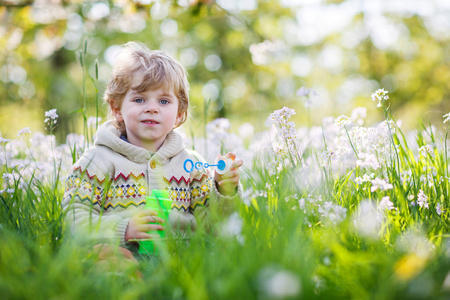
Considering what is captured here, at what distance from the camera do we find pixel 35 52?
1598 cm

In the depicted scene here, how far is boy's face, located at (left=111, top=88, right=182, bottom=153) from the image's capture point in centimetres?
303

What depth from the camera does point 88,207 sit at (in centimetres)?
273

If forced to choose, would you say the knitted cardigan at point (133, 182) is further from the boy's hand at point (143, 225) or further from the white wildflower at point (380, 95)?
the white wildflower at point (380, 95)

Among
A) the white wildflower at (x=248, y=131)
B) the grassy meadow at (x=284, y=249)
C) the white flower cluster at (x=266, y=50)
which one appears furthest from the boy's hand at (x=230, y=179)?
the white wildflower at (x=248, y=131)

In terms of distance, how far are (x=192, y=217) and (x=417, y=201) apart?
59.7 inches

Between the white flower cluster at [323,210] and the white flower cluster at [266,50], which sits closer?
the white flower cluster at [323,210]

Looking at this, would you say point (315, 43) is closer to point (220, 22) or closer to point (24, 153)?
point (220, 22)

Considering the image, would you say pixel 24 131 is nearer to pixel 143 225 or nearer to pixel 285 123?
pixel 143 225

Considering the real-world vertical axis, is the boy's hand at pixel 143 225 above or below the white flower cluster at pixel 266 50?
below

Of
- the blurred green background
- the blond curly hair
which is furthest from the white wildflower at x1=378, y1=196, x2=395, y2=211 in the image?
the blurred green background

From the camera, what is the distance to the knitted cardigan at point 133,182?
2822 mm

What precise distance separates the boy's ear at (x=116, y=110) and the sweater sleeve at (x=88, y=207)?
0.53 metres

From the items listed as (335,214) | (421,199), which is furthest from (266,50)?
(335,214)

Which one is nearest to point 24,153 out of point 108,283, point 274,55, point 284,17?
point 274,55
